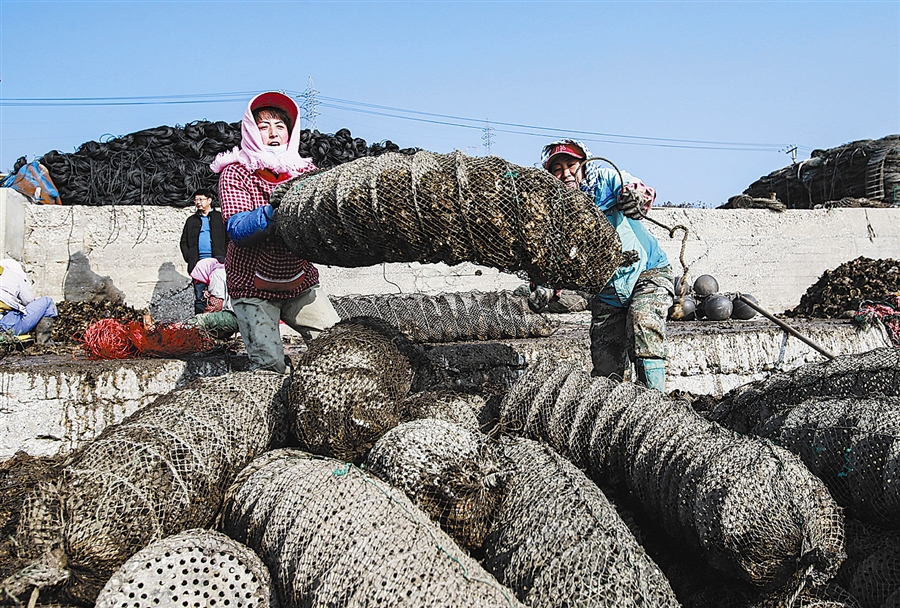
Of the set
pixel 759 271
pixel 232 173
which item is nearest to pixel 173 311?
pixel 232 173

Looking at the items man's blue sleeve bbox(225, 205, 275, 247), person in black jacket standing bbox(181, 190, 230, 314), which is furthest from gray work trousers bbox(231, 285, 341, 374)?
person in black jacket standing bbox(181, 190, 230, 314)

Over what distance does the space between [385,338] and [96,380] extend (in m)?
2.68

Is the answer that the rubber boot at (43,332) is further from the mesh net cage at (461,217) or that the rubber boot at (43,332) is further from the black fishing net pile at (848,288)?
the black fishing net pile at (848,288)

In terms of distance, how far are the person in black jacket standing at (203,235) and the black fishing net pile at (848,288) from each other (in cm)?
810

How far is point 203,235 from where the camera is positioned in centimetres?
800

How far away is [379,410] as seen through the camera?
3.17 m

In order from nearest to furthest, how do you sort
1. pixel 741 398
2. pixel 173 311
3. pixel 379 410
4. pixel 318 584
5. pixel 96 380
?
1. pixel 318 584
2. pixel 379 410
3. pixel 741 398
4. pixel 96 380
5. pixel 173 311

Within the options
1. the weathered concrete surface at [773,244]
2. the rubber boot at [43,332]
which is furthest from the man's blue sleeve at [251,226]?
the weathered concrete surface at [773,244]

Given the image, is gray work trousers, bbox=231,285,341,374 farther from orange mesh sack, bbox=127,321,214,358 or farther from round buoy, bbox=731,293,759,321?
round buoy, bbox=731,293,759,321

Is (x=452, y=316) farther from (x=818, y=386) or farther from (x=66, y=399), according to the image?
(x=818, y=386)

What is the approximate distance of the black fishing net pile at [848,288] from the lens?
9.57 metres

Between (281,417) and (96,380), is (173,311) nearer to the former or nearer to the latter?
(96,380)

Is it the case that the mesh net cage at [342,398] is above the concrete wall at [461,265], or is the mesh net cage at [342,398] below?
below

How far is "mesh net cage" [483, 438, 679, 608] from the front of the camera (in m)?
2.22
